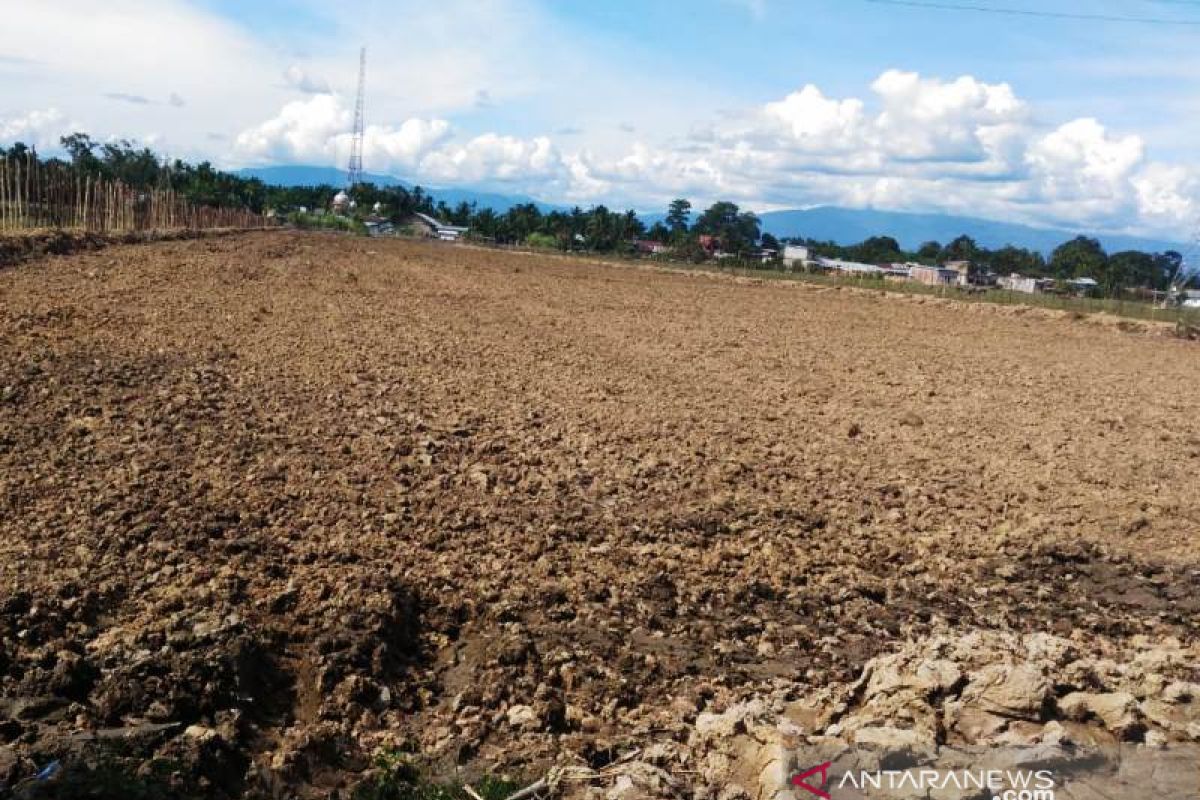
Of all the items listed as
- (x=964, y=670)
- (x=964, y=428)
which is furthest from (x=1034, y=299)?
(x=964, y=670)

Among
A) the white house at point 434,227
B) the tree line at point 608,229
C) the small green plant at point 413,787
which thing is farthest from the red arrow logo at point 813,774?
the white house at point 434,227

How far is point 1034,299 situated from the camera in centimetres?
3822

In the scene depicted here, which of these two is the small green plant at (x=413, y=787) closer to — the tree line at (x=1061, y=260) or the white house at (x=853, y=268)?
the white house at (x=853, y=268)

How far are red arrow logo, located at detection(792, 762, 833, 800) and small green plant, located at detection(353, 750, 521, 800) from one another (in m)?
1.06

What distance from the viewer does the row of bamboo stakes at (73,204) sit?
Answer: 23.7 metres

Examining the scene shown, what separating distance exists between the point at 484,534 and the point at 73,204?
93.5 feet

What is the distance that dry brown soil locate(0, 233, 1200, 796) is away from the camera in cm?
415

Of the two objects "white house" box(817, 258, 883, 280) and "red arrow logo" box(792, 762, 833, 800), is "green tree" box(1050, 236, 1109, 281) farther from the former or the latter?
"red arrow logo" box(792, 762, 833, 800)

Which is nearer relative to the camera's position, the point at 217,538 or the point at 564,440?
the point at 217,538

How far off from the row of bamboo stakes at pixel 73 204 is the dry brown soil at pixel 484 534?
12.4 metres

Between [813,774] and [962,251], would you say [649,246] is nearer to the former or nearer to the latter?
[962,251]

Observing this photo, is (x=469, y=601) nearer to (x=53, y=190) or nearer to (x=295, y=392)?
(x=295, y=392)

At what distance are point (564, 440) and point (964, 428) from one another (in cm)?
480

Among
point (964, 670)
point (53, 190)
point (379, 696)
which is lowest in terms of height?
point (379, 696)
